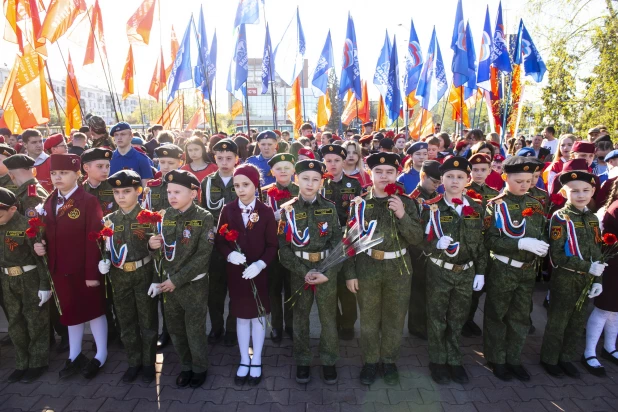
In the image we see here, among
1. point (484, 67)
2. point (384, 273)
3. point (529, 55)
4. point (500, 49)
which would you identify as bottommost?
point (384, 273)

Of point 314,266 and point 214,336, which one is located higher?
point 314,266

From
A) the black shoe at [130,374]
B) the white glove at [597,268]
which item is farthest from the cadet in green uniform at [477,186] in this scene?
the black shoe at [130,374]

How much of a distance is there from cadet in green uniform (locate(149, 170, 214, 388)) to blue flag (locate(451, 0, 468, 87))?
9774 millimetres

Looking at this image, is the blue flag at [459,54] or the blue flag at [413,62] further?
the blue flag at [413,62]

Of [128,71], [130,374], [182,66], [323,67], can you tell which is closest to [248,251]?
[130,374]

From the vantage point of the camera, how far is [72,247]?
380 cm

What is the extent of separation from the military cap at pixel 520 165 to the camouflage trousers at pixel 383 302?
1.34 meters

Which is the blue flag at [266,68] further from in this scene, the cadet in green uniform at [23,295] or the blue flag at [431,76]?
the cadet in green uniform at [23,295]

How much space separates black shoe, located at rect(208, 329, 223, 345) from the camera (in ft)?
14.9

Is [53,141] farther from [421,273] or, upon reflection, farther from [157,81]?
[157,81]

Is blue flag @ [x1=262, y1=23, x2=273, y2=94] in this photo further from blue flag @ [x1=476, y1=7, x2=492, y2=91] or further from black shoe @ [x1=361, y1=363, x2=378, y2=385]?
black shoe @ [x1=361, y1=363, x2=378, y2=385]

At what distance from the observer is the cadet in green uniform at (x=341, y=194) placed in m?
4.64

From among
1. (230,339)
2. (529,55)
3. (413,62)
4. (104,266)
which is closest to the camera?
(104,266)

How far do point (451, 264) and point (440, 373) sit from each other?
1098mm
